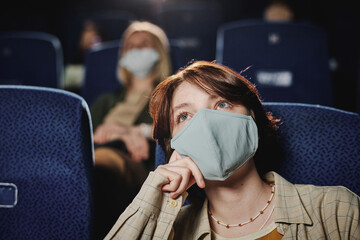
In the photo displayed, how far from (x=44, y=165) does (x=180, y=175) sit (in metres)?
0.38

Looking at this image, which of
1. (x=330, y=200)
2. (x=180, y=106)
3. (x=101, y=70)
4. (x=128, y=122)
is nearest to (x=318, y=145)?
(x=330, y=200)

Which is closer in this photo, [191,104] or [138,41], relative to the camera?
[191,104]

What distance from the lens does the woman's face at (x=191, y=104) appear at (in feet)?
3.04

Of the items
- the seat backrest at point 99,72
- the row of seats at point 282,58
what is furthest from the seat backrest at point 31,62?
the row of seats at point 282,58

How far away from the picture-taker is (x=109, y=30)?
3.56 meters

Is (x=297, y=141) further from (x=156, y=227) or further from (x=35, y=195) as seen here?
(x=35, y=195)

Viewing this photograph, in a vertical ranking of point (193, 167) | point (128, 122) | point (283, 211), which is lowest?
point (128, 122)

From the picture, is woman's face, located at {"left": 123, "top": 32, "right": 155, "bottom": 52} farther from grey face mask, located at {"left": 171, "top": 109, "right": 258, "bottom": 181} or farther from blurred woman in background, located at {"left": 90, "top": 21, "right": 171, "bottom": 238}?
grey face mask, located at {"left": 171, "top": 109, "right": 258, "bottom": 181}

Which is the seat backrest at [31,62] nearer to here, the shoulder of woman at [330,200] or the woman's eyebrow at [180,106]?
the woman's eyebrow at [180,106]

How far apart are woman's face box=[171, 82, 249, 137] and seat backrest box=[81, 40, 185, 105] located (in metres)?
1.24

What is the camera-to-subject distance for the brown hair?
94cm

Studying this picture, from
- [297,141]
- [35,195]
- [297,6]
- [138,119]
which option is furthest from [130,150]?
[297,6]

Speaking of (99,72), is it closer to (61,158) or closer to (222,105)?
(61,158)

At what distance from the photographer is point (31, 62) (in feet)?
7.89
